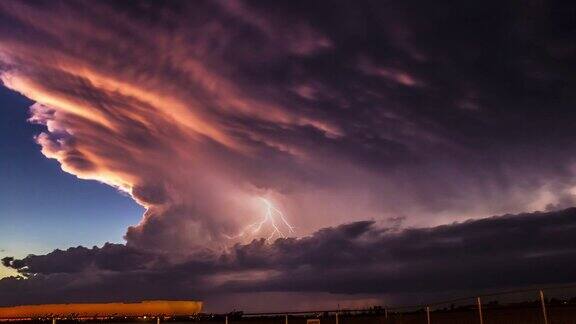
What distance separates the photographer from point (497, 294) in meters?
20.3

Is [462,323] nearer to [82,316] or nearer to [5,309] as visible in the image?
[82,316]

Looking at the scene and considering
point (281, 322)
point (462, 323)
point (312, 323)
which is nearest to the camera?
point (312, 323)

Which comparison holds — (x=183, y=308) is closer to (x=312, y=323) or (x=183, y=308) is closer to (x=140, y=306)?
(x=140, y=306)

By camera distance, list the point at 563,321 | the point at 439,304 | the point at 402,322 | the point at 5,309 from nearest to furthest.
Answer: the point at 439,304
the point at 563,321
the point at 402,322
the point at 5,309

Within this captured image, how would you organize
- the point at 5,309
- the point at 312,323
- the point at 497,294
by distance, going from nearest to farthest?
the point at 497,294 → the point at 312,323 → the point at 5,309

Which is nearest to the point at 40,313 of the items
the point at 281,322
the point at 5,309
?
the point at 5,309

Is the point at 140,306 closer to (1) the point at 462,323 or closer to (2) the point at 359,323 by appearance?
(2) the point at 359,323

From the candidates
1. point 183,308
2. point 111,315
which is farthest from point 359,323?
point 111,315

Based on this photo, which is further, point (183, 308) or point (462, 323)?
point (183, 308)

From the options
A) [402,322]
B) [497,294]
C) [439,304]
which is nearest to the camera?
[497,294]

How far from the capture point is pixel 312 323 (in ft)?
99.7

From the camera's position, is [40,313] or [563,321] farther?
[40,313]

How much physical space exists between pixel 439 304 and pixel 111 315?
65714 mm

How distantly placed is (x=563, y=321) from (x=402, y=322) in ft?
46.7
